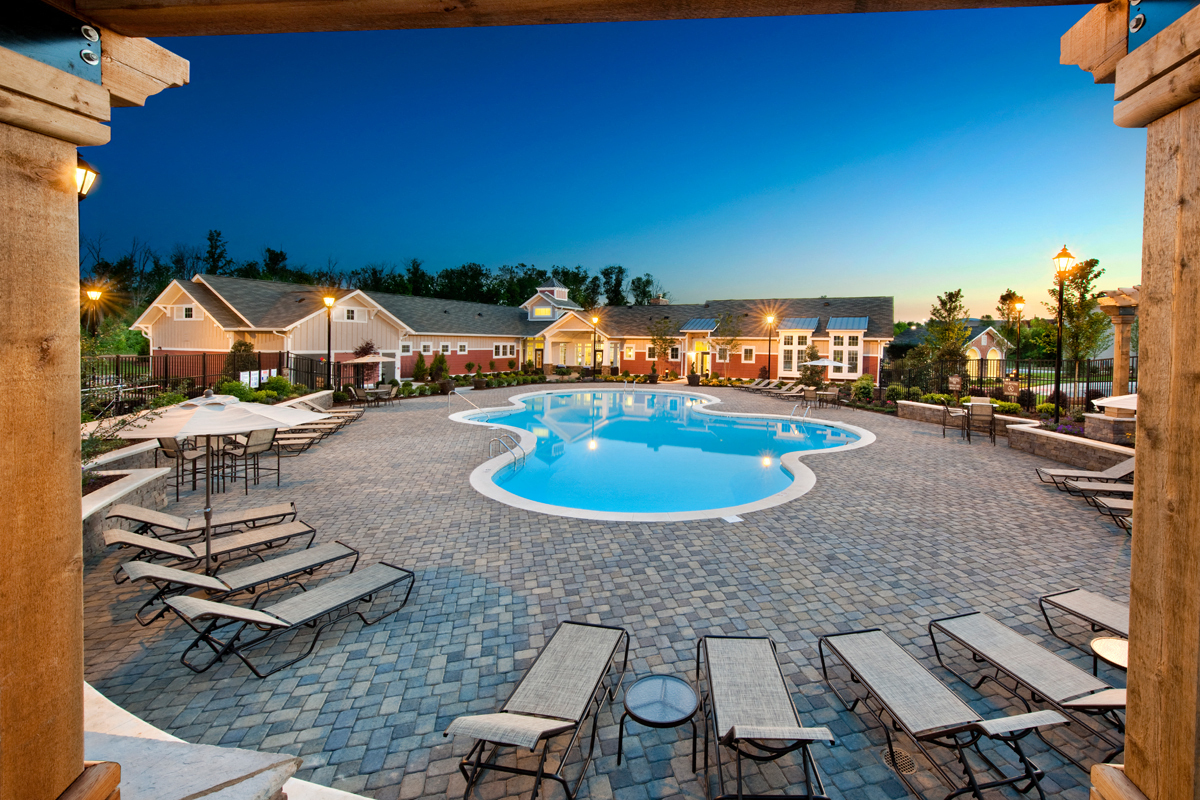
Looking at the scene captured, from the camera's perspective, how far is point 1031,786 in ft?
10.1

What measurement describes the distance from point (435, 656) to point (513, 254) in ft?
253

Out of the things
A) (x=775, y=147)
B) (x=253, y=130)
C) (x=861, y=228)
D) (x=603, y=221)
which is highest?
(x=253, y=130)

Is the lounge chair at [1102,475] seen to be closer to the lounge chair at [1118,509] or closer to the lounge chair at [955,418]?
the lounge chair at [1118,509]

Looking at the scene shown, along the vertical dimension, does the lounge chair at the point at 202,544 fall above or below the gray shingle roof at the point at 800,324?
below

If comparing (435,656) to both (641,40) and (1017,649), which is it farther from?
(641,40)

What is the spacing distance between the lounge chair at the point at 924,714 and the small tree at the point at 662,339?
33.6 meters

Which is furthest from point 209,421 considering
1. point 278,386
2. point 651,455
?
point 278,386

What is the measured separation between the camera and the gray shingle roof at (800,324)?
3449 cm

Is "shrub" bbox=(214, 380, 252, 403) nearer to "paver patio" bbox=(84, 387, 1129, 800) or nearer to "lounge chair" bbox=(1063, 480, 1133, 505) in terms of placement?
"paver patio" bbox=(84, 387, 1129, 800)

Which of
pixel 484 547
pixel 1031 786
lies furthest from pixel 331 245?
pixel 1031 786

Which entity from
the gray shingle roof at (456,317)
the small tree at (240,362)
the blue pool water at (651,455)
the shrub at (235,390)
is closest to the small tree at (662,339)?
the gray shingle roof at (456,317)

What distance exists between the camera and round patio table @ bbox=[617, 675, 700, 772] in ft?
10.9

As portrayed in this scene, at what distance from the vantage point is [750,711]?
11.1 ft

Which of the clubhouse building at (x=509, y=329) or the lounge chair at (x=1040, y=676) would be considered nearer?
the lounge chair at (x=1040, y=676)
